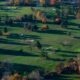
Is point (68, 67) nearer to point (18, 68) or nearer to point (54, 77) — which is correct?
point (54, 77)

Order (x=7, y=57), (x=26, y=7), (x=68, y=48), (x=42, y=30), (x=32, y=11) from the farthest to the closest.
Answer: (x=26, y=7), (x=32, y=11), (x=42, y=30), (x=68, y=48), (x=7, y=57)

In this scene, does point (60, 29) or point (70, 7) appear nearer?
point (60, 29)

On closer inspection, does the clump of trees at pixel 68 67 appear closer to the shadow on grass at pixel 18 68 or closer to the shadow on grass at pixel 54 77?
the shadow on grass at pixel 54 77

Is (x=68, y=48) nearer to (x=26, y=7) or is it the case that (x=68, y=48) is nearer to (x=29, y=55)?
(x=29, y=55)

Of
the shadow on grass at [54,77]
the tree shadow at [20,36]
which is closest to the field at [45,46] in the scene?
the tree shadow at [20,36]

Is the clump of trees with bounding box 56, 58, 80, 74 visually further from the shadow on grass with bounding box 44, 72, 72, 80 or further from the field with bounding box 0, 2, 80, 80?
the field with bounding box 0, 2, 80, 80

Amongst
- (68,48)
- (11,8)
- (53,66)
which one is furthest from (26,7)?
(53,66)

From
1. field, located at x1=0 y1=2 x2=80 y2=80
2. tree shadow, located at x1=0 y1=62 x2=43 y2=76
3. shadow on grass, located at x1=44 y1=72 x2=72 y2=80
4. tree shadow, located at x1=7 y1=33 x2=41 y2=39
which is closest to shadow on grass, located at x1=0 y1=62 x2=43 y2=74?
tree shadow, located at x1=0 y1=62 x2=43 y2=76

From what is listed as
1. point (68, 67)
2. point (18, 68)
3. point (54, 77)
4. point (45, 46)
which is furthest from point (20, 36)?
point (54, 77)
